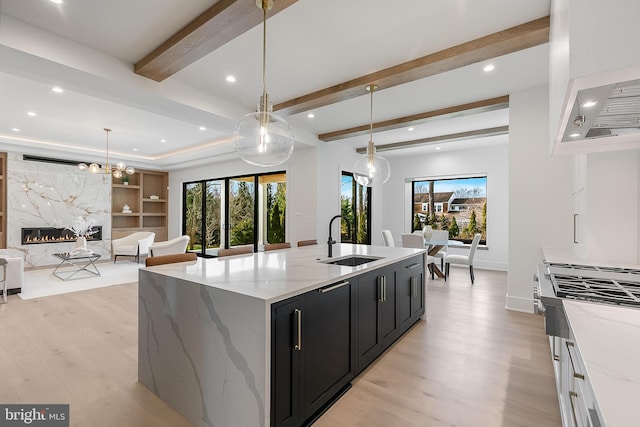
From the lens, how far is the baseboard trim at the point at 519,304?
3861mm

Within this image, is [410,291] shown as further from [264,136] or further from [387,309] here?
[264,136]

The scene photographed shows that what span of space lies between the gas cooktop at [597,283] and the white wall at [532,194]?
173 centimetres

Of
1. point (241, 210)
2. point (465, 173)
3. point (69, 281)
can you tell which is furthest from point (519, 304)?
point (69, 281)

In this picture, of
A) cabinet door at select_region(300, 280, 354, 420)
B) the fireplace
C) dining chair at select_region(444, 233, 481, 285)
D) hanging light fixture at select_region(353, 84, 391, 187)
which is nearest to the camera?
cabinet door at select_region(300, 280, 354, 420)

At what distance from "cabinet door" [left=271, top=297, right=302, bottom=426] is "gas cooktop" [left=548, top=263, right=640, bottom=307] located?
1.30m

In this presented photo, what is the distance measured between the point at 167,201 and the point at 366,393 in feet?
30.9

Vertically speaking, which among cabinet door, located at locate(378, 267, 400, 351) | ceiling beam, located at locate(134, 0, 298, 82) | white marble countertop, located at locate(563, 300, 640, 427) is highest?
ceiling beam, located at locate(134, 0, 298, 82)

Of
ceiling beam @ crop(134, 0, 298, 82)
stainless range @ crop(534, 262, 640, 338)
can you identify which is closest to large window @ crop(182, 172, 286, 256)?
ceiling beam @ crop(134, 0, 298, 82)

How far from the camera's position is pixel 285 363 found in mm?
1607

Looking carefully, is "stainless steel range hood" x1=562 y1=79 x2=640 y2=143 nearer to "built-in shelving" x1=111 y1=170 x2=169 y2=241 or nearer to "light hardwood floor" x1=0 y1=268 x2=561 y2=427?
"light hardwood floor" x1=0 y1=268 x2=561 y2=427

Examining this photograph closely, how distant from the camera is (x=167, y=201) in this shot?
32.0 ft

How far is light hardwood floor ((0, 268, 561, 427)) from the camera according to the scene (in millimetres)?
1921

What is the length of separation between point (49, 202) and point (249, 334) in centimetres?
845

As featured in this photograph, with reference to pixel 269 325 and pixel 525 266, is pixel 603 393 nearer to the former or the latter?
pixel 269 325
